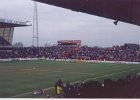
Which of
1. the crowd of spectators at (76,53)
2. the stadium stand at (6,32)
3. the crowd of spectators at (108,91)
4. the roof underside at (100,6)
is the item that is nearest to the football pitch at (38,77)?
the roof underside at (100,6)

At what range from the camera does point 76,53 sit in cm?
3869

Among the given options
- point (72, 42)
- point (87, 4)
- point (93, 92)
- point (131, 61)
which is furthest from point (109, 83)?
point (72, 42)

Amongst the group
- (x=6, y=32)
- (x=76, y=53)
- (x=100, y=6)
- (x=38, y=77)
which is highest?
(x=6, y=32)

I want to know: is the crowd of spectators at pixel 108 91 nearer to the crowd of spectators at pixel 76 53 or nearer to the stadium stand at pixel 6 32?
the crowd of spectators at pixel 76 53

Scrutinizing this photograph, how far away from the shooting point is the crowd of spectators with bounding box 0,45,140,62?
36938 mm

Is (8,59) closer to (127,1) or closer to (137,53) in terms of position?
(137,53)

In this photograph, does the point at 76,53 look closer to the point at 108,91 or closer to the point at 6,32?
the point at 6,32

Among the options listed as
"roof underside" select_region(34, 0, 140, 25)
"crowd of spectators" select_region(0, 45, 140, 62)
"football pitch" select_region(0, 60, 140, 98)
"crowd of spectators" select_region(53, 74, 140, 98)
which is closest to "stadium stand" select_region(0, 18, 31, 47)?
"crowd of spectators" select_region(0, 45, 140, 62)

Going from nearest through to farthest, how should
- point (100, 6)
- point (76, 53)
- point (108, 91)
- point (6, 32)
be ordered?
1. point (108, 91)
2. point (100, 6)
3. point (76, 53)
4. point (6, 32)

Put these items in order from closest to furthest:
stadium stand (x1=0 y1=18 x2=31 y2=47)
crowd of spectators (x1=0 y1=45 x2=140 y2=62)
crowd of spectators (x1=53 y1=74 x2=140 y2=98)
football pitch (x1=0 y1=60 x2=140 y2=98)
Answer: crowd of spectators (x1=53 y1=74 x2=140 y2=98)
football pitch (x1=0 y1=60 x2=140 y2=98)
crowd of spectators (x1=0 y1=45 x2=140 y2=62)
stadium stand (x1=0 y1=18 x2=31 y2=47)

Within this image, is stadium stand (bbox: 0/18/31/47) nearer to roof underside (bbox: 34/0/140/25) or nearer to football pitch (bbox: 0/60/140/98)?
football pitch (bbox: 0/60/140/98)

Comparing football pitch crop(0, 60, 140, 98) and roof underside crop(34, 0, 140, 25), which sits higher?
roof underside crop(34, 0, 140, 25)

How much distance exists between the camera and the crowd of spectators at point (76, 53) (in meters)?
36.9

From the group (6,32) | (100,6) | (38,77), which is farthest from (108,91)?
(6,32)
